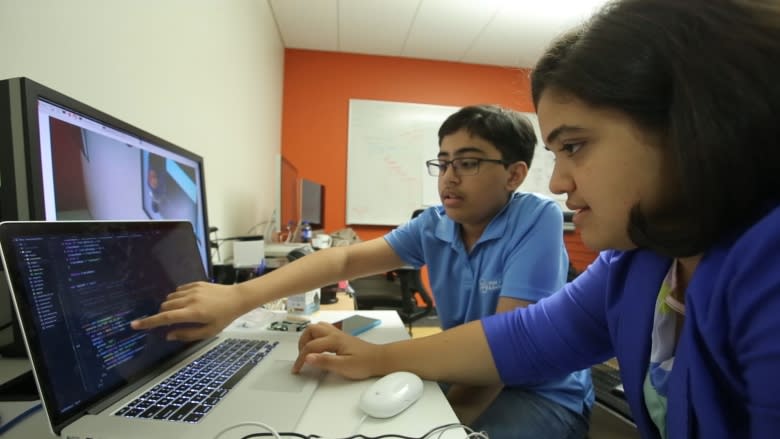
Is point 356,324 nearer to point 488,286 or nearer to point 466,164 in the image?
point 488,286

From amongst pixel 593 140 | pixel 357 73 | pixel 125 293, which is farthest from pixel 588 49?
pixel 357 73

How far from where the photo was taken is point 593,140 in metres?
0.42

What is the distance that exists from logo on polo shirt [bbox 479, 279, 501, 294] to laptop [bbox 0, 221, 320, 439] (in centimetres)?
45

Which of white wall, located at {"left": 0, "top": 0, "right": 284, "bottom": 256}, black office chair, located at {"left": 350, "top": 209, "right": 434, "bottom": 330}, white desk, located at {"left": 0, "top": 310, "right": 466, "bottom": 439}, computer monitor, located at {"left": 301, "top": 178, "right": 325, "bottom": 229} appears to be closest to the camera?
white desk, located at {"left": 0, "top": 310, "right": 466, "bottom": 439}

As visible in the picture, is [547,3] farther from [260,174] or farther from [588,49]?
[588,49]

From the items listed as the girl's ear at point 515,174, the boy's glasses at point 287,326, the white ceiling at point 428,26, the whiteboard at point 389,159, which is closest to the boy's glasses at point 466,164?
the girl's ear at point 515,174

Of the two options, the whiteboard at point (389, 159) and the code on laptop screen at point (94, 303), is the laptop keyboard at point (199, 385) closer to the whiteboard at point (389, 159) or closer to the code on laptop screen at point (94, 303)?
the code on laptop screen at point (94, 303)

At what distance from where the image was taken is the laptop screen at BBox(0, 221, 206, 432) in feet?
1.18

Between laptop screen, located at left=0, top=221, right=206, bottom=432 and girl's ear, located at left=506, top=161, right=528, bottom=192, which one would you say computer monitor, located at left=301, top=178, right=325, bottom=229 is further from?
laptop screen, located at left=0, top=221, right=206, bottom=432

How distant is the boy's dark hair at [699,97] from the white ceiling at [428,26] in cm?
220

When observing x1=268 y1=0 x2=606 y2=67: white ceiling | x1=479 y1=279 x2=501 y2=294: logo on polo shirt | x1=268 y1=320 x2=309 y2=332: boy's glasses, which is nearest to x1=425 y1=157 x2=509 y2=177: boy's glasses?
x1=479 y1=279 x2=501 y2=294: logo on polo shirt

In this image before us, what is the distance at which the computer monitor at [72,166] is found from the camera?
43 cm

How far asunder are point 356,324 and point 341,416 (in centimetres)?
40

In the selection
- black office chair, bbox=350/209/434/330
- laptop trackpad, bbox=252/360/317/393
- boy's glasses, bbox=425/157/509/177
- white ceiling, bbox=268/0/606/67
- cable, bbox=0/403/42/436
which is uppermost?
white ceiling, bbox=268/0/606/67
